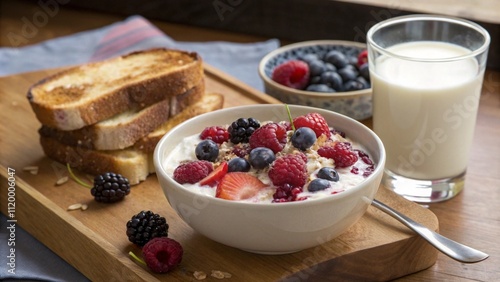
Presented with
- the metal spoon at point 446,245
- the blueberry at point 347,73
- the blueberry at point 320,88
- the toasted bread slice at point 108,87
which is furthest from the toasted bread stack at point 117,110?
the metal spoon at point 446,245

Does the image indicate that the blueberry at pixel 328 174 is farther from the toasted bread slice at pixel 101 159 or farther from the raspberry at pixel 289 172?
the toasted bread slice at pixel 101 159

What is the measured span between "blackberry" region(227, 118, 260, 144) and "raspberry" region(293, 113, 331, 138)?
10 cm

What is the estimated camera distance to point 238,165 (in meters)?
1.63

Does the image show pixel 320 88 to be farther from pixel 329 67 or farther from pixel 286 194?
pixel 286 194

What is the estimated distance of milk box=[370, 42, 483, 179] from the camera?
188cm

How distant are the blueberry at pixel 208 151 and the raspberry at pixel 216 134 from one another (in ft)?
0.23

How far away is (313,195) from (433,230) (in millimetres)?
344

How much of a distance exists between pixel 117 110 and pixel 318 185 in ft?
2.74

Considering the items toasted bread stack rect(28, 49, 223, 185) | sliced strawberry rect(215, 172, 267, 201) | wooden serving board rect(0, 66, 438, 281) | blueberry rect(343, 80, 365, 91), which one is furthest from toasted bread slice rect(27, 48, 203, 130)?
sliced strawberry rect(215, 172, 267, 201)

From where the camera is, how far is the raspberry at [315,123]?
5.67ft

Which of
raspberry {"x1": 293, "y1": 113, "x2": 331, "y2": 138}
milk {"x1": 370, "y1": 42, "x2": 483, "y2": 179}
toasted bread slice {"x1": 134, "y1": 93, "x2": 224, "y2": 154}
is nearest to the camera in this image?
raspberry {"x1": 293, "y1": 113, "x2": 331, "y2": 138}

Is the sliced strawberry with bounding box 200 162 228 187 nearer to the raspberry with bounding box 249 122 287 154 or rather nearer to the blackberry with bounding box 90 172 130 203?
the raspberry with bounding box 249 122 287 154

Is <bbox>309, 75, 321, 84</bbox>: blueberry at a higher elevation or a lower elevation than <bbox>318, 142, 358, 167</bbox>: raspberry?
lower

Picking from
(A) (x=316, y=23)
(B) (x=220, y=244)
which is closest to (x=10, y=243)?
(B) (x=220, y=244)
